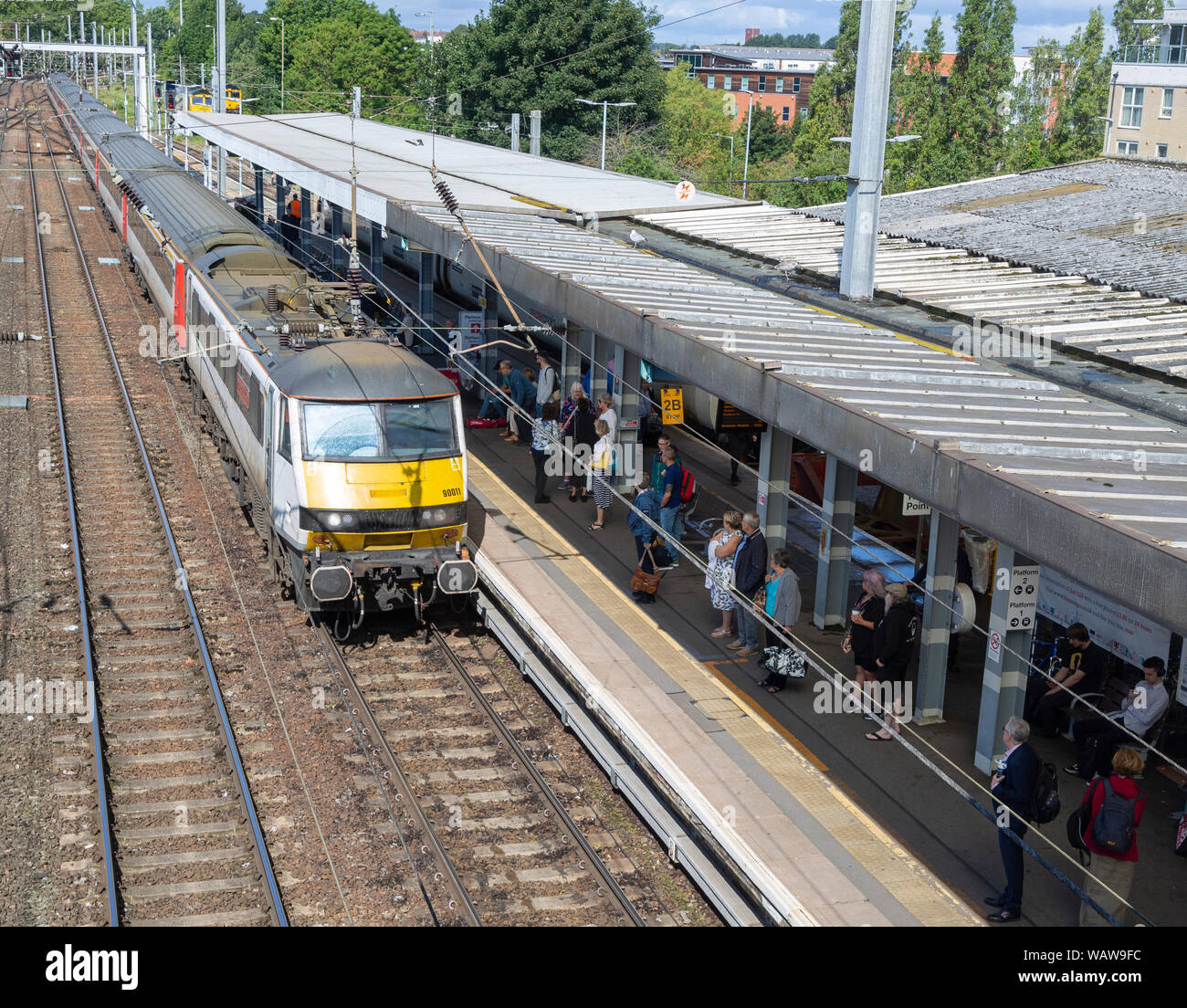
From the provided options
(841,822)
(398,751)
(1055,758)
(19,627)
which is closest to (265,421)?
(19,627)

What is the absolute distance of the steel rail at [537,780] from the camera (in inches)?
373

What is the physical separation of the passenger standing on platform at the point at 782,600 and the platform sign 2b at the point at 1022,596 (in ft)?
7.91

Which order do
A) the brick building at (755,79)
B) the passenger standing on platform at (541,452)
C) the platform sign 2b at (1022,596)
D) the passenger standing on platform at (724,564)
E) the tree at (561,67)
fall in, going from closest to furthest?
the platform sign 2b at (1022,596) → the passenger standing on platform at (724,564) → the passenger standing on platform at (541,452) → the tree at (561,67) → the brick building at (755,79)

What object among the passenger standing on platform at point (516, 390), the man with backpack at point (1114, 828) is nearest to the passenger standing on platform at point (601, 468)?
the passenger standing on platform at point (516, 390)

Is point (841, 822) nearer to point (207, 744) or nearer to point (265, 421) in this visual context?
point (207, 744)

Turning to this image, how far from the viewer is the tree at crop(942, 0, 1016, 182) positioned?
61.9 meters

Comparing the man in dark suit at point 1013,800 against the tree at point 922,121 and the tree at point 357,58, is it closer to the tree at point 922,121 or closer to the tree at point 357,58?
the tree at point 922,121

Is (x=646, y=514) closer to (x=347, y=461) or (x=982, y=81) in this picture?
(x=347, y=461)

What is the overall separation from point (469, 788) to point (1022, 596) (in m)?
4.85

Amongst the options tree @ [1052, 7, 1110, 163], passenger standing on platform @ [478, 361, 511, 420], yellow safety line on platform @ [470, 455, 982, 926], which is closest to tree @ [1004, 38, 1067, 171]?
tree @ [1052, 7, 1110, 163]

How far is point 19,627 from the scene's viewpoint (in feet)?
45.2

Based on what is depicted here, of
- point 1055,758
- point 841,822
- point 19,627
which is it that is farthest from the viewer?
point 19,627
